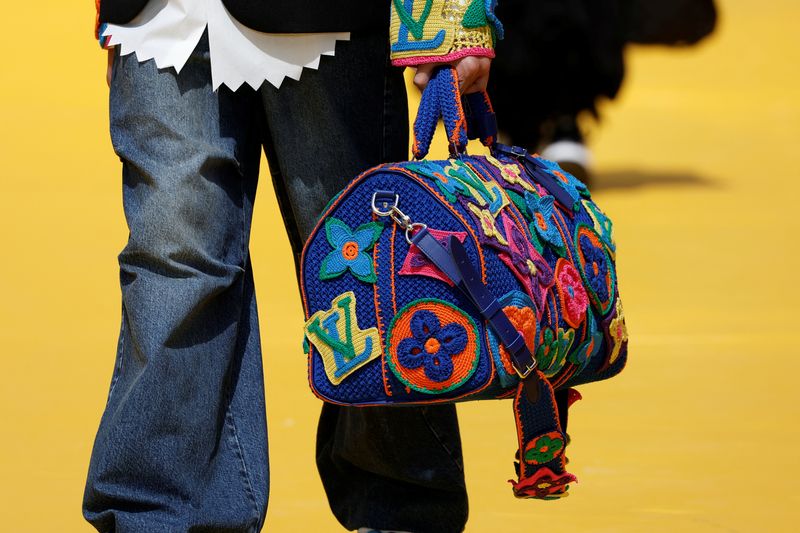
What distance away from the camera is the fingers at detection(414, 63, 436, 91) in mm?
2756

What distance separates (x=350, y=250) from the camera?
2.62m

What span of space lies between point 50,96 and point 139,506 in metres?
8.79

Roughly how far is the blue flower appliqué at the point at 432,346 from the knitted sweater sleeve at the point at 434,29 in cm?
42

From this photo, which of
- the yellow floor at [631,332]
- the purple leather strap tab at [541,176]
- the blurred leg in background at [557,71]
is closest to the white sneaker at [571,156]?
the blurred leg in background at [557,71]

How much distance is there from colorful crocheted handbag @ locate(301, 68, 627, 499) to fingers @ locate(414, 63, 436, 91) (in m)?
0.03

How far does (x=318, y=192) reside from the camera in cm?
285

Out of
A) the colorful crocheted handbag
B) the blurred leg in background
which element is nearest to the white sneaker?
the blurred leg in background

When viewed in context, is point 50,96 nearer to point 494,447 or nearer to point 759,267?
point 759,267

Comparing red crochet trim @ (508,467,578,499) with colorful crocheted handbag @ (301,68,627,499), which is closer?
colorful crocheted handbag @ (301,68,627,499)

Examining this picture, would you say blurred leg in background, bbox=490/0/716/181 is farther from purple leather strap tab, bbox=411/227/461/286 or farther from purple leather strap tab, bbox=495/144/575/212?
purple leather strap tab, bbox=411/227/461/286

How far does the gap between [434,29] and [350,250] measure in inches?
14.8

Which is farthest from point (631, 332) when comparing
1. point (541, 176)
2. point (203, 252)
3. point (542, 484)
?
point (203, 252)

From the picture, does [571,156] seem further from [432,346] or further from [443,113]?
[432,346]

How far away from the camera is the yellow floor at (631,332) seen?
388cm
